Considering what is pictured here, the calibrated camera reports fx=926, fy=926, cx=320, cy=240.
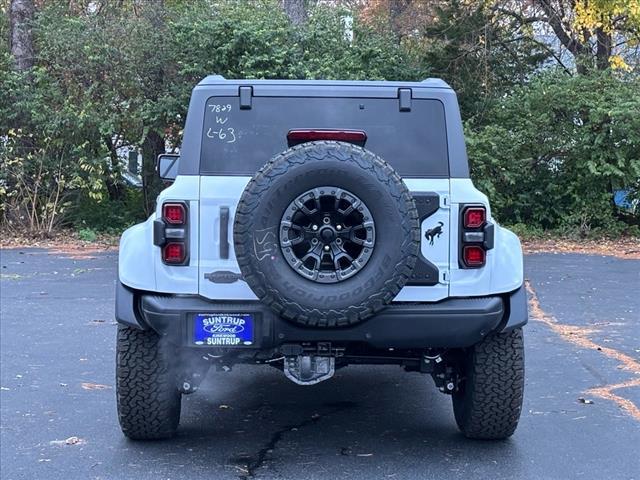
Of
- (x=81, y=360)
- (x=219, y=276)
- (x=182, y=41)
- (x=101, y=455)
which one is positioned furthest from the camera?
(x=182, y=41)

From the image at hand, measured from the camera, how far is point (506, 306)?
4.75m

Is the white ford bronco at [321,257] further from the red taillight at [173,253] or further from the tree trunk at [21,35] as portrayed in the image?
the tree trunk at [21,35]

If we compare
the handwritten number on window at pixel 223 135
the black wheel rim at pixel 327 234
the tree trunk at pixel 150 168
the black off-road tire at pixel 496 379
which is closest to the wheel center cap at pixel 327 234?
the black wheel rim at pixel 327 234

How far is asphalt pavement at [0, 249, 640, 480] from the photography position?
476 centimetres

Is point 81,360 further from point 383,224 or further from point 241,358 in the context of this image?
point 383,224

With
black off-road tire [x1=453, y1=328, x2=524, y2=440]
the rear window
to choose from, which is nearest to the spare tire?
the rear window

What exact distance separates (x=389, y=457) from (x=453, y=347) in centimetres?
78

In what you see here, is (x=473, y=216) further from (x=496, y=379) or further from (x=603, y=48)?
(x=603, y=48)

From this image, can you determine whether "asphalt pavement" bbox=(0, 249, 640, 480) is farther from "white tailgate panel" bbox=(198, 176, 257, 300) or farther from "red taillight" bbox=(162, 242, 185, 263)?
"red taillight" bbox=(162, 242, 185, 263)

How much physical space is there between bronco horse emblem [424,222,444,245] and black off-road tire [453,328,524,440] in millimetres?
697

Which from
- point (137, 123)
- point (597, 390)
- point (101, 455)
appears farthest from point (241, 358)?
point (137, 123)

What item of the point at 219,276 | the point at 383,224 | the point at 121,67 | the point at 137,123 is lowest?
the point at 219,276

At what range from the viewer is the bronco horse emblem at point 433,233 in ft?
15.0

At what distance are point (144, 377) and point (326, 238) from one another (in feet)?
4.42
